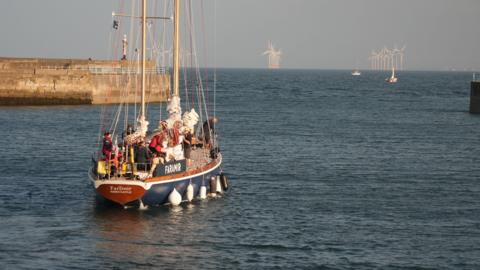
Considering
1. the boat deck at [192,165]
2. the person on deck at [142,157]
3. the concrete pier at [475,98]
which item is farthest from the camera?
the concrete pier at [475,98]

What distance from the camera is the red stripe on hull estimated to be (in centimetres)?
3372

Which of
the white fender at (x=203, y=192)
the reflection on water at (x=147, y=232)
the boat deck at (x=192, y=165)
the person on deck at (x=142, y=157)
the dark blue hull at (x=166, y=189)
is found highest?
the person on deck at (x=142, y=157)

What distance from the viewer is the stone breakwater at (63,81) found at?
8600cm

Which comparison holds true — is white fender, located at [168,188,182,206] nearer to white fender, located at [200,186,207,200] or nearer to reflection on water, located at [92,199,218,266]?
reflection on water, located at [92,199,218,266]

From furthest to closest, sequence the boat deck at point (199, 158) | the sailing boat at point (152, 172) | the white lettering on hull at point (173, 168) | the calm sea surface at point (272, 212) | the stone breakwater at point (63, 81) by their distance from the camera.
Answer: the stone breakwater at point (63, 81) → the boat deck at point (199, 158) → the white lettering on hull at point (173, 168) → the sailing boat at point (152, 172) → the calm sea surface at point (272, 212)

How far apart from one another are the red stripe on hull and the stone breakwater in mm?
50830

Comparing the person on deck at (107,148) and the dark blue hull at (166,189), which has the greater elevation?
the person on deck at (107,148)

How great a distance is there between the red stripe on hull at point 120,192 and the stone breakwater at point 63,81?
50.8m

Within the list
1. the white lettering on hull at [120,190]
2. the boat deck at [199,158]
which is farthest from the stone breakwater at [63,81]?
the white lettering on hull at [120,190]

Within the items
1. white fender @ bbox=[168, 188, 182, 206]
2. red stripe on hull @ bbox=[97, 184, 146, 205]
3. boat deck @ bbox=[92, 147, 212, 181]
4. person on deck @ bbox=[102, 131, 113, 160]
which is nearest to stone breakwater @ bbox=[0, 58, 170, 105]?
boat deck @ bbox=[92, 147, 212, 181]

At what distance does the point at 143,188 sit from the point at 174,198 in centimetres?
191

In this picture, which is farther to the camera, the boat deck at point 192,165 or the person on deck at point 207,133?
the person on deck at point 207,133

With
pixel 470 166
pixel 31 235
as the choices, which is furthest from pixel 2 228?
pixel 470 166

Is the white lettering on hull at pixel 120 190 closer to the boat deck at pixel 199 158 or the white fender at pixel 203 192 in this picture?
the boat deck at pixel 199 158
